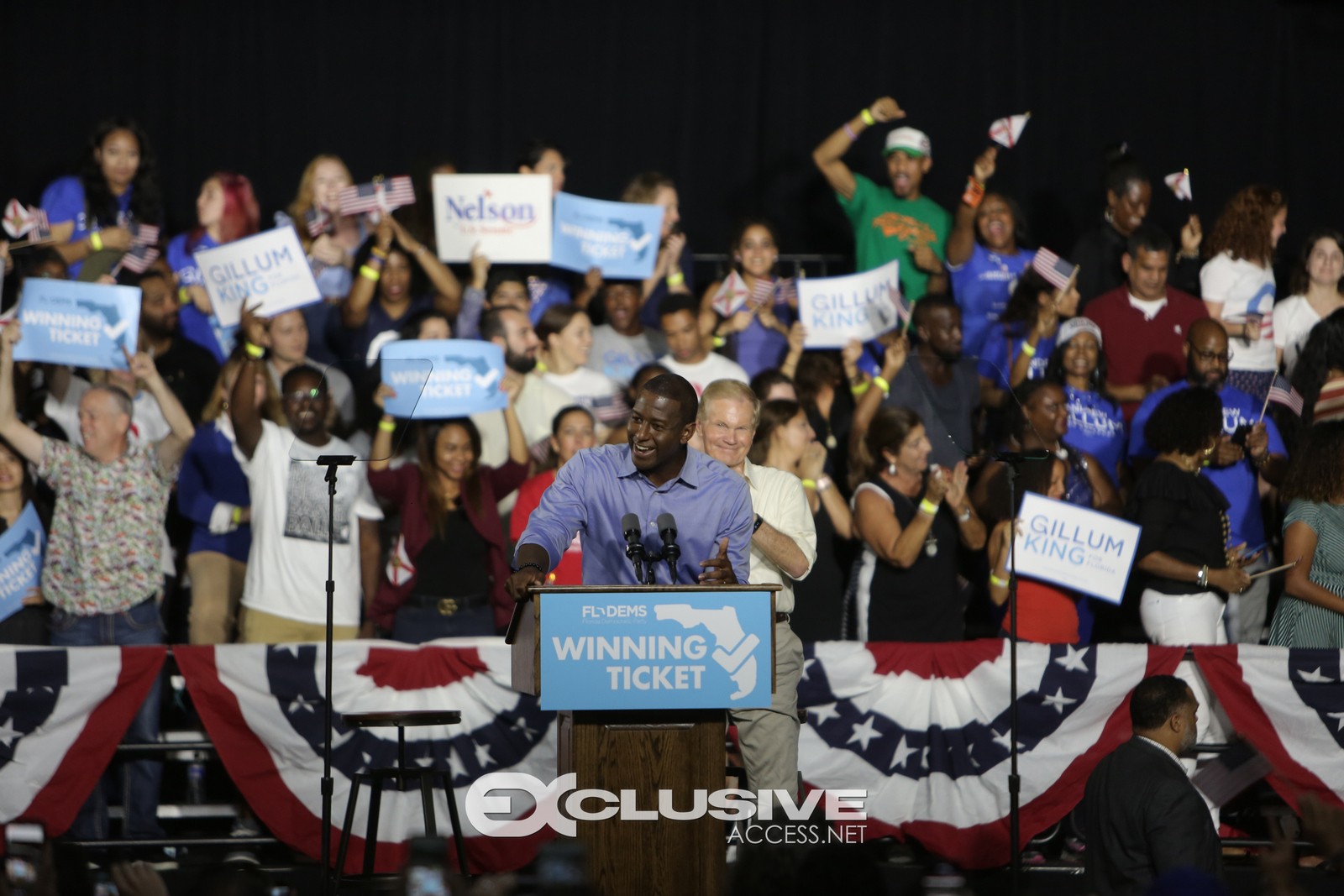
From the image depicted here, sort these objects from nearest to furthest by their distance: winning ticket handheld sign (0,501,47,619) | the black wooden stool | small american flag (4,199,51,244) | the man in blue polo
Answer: the man in blue polo < the black wooden stool < winning ticket handheld sign (0,501,47,619) < small american flag (4,199,51,244)

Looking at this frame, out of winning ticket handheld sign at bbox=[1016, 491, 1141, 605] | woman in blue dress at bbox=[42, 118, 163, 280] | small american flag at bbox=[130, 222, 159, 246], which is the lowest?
winning ticket handheld sign at bbox=[1016, 491, 1141, 605]

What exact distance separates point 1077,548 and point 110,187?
5653 millimetres

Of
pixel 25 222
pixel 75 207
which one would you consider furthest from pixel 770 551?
pixel 75 207

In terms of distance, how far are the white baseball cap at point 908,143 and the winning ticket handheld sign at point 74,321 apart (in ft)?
14.6

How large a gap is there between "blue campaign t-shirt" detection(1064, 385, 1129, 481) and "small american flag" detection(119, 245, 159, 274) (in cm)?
499

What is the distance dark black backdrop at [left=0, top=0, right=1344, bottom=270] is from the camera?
948cm

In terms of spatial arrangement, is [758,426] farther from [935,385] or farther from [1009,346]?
[1009,346]

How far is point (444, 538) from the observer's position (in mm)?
6520

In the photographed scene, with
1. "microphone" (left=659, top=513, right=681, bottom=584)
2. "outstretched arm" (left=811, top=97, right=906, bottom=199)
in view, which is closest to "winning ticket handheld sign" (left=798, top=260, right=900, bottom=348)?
"outstretched arm" (left=811, top=97, right=906, bottom=199)

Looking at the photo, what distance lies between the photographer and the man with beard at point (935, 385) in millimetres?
6289

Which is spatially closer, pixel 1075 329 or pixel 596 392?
pixel 1075 329

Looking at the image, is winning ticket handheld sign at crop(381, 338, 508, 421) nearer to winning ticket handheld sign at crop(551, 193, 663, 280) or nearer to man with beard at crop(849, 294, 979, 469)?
winning ticket handheld sign at crop(551, 193, 663, 280)

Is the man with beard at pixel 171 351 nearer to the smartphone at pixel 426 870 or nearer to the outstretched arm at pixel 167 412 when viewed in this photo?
the outstretched arm at pixel 167 412

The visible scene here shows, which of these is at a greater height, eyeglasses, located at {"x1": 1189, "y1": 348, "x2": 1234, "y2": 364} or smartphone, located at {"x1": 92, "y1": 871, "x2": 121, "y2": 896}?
eyeglasses, located at {"x1": 1189, "y1": 348, "x2": 1234, "y2": 364}
